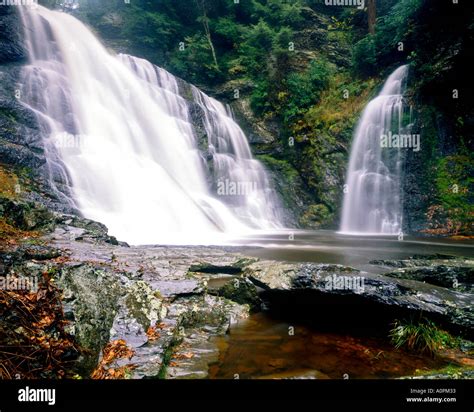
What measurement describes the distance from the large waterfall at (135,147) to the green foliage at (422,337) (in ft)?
23.3

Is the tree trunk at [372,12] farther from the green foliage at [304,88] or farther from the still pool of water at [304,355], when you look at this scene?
the still pool of water at [304,355]

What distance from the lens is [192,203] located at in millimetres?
13578

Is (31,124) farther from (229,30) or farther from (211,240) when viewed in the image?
(229,30)

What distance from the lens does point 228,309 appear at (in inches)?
173

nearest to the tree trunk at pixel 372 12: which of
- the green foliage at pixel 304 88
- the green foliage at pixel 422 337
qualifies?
the green foliage at pixel 304 88

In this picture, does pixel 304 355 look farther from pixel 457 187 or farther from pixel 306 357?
pixel 457 187

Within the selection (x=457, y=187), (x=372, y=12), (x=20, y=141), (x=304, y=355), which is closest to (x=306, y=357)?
(x=304, y=355)

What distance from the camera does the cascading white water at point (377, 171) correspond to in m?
14.9

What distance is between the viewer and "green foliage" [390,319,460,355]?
11.5ft

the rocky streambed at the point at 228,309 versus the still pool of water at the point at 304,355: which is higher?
the rocky streambed at the point at 228,309

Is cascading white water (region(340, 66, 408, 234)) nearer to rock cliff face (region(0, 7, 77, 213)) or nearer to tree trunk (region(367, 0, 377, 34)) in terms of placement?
tree trunk (region(367, 0, 377, 34))

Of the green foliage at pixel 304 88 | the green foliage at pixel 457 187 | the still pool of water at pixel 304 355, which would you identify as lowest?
the still pool of water at pixel 304 355

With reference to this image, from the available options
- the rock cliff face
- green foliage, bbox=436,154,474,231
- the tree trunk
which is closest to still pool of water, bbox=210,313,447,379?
the rock cliff face
